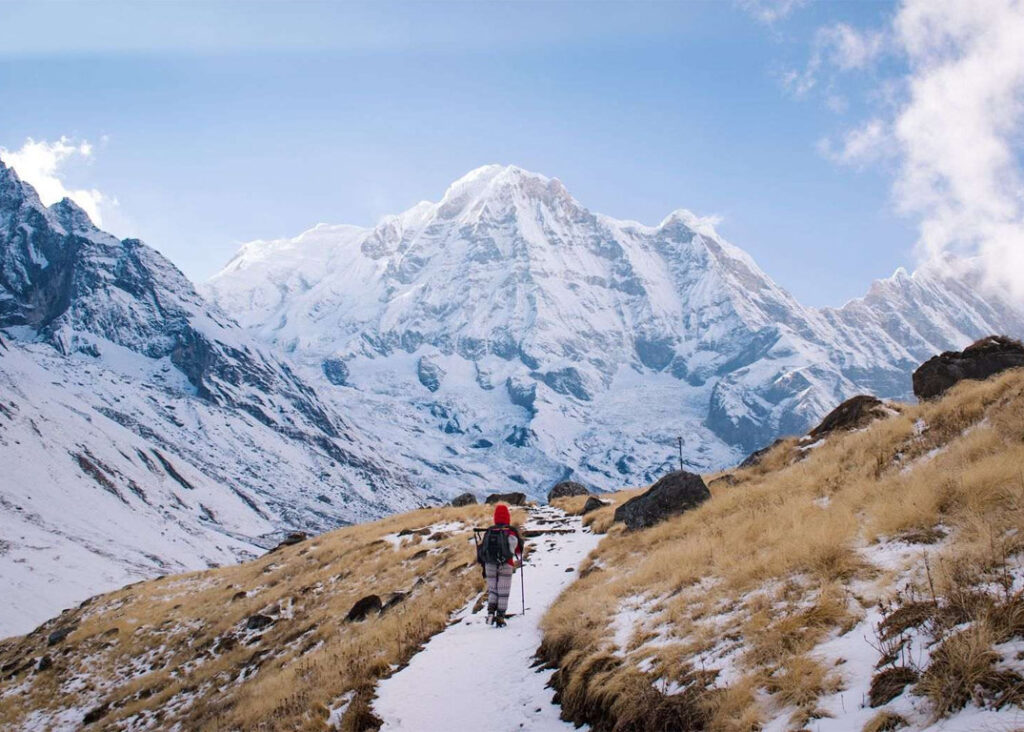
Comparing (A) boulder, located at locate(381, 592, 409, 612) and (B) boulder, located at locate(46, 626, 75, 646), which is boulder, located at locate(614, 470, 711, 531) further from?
(B) boulder, located at locate(46, 626, 75, 646)

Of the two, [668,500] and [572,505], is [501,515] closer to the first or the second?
[668,500]

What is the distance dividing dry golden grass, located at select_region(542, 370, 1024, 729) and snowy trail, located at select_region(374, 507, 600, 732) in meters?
0.55

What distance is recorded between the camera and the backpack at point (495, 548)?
44.0ft

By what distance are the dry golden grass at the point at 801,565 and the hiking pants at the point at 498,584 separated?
1.26 metres

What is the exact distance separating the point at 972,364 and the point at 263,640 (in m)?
23.3

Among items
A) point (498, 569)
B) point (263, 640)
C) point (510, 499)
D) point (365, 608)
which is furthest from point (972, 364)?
point (510, 499)

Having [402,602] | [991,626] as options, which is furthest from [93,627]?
[991,626]

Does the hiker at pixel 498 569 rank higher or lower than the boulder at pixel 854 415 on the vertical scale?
lower

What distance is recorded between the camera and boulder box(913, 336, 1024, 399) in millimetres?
18234

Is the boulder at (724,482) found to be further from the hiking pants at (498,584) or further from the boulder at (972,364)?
the hiking pants at (498,584)

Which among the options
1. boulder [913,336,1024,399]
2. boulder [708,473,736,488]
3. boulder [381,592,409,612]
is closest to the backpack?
boulder [381,592,409,612]

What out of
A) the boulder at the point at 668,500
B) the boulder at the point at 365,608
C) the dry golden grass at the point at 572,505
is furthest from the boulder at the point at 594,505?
the boulder at the point at 365,608

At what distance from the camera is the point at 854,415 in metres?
20.9

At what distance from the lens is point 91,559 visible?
126m
